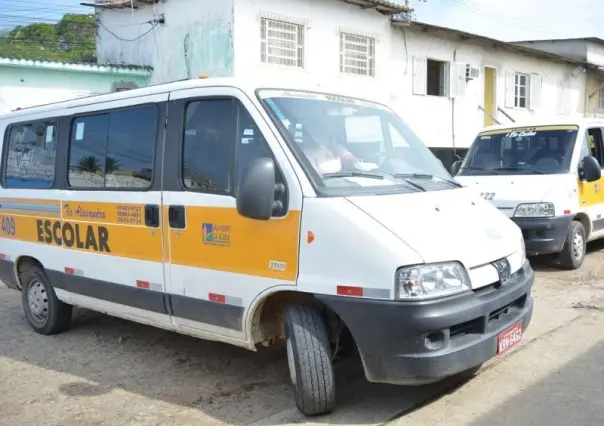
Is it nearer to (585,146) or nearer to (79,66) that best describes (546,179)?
(585,146)

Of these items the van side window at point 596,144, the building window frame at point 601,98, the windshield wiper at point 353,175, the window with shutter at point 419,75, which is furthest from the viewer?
the building window frame at point 601,98

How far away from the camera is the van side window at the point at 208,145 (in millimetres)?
4336

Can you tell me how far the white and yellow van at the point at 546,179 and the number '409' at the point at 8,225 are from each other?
5.36m

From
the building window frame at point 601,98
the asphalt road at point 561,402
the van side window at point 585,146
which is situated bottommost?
the asphalt road at point 561,402

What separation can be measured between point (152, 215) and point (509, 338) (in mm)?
→ 2687

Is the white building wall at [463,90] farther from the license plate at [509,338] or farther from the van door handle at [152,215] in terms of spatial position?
the license plate at [509,338]

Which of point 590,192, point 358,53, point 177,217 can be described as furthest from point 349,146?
point 358,53

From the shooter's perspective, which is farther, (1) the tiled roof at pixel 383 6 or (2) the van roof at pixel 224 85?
(1) the tiled roof at pixel 383 6

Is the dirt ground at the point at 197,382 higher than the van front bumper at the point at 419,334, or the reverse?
the van front bumper at the point at 419,334

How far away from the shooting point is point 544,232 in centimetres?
818

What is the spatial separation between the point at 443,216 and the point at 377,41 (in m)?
13.8

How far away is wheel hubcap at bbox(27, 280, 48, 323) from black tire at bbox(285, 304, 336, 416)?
3329 mm

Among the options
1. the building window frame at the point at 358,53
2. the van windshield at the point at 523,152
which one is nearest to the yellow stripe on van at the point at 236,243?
the van windshield at the point at 523,152

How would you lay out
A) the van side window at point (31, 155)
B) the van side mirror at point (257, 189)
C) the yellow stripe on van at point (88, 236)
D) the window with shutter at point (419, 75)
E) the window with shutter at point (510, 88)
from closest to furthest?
the van side mirror at point (257, 189) < the yellow stripe on van at point (88, 236) < the van side window at point (31, 155) < the window with shutter at point (419, 75) < the window with shutter at point (510, 88)
